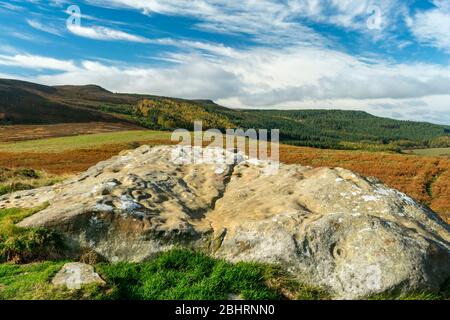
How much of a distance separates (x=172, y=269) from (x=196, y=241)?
1.28m

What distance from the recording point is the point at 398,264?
9367 millimetres

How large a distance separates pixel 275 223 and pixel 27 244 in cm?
632

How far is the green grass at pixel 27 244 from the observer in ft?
34.1

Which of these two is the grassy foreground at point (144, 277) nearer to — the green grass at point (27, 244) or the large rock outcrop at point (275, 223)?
the green grass at point (27, 244)

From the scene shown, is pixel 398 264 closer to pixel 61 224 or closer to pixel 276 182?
pixel 276 182

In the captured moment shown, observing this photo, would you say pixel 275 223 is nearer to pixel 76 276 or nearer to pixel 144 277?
pixel 144 277

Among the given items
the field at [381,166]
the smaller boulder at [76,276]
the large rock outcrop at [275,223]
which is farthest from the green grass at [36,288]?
the field at [381,166]

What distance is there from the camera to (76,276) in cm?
894

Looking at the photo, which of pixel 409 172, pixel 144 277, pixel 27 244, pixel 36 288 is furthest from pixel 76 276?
pixel 409 172

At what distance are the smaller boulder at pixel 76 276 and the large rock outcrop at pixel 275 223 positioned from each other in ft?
4.08

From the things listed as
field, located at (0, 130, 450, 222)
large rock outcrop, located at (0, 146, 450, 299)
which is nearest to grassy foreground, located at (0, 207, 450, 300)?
large rock outcrop, located at (0, 146, 450, 299)

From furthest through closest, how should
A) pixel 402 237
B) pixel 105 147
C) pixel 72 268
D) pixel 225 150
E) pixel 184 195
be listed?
pixel 105 147
pixel 225 150
pixel 184 195
pixel 402 237
pixel 72 268
